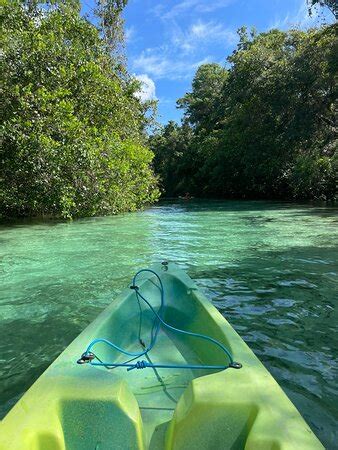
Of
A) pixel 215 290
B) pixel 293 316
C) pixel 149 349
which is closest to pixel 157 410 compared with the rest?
pixel 149 349

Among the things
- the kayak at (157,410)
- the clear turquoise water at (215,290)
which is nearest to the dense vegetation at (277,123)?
the clear turquoise water at (215,290)

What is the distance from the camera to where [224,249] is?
8.65 m

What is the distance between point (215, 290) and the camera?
18.3 ft

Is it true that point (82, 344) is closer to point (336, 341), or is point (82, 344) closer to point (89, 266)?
point (336, 341)

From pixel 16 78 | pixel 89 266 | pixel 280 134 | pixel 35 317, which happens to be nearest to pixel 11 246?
pixel 89 266

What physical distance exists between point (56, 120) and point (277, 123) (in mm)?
16016

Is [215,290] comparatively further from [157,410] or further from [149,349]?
[157,410]

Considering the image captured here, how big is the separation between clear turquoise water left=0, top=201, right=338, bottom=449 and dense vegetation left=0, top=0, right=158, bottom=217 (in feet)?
7.41

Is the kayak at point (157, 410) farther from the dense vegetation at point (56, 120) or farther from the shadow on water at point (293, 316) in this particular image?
the dense vegetation at point (56, 120)

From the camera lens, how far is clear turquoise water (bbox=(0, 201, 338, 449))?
3293mm

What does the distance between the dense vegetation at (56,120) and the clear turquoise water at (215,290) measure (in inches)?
88.9

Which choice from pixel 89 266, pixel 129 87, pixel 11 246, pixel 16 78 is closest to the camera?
pixel 89 266

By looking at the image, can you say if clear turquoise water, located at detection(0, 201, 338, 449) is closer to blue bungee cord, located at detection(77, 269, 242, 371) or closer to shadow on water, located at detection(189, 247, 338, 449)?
shadow on water, located at detection(189, 247, 338, 449)

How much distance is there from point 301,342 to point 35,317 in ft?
9.20
